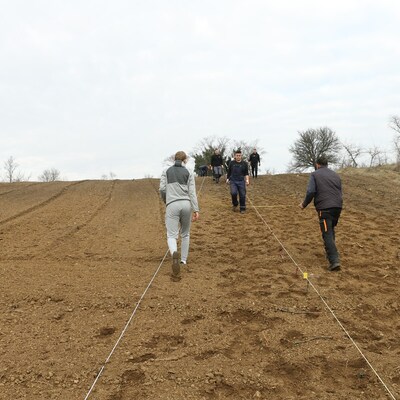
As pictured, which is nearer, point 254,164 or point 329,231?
point 329,231

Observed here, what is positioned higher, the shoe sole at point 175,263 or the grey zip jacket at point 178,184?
the grey zip jacket at point 178,184

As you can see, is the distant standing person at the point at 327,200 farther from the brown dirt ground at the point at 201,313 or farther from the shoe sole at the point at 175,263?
the shoe sole at the point at 175,263

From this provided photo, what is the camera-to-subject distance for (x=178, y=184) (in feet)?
19.4

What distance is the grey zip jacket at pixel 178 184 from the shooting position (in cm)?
590

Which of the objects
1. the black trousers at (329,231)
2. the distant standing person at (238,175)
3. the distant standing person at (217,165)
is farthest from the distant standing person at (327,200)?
the distant standing person at (217,165)

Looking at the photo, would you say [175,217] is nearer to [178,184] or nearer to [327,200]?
[178,184]

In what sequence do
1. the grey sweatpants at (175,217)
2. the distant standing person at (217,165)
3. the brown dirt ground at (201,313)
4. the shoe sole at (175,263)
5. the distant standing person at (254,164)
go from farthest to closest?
1. the distant standing person at (254,164)
2. the distant standing person at (217,165)
3. the grey sweatpants at (175,217)
4. the shoe sole at (175,263)
5. the brown dirt ground at (201,313)

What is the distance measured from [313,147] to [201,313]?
6420 cm

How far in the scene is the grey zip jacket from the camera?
19.4 feet

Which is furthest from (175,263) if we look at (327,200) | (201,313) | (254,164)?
(254,164)

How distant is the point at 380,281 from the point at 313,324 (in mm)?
1997

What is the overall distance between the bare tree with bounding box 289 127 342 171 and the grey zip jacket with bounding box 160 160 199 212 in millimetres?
60792

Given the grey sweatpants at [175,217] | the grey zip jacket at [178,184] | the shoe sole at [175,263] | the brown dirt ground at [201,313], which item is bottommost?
the brown dirt ground at [201,313]

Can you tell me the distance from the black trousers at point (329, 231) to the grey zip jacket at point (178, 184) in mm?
2206
